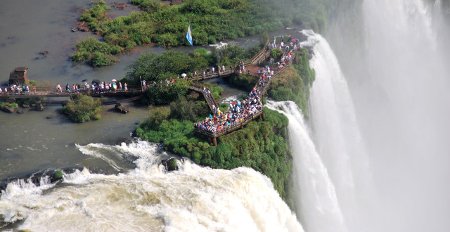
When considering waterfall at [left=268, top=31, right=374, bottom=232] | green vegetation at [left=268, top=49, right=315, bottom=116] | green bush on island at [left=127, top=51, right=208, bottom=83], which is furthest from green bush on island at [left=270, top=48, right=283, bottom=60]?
green bush on island at [left=127, top=51, right=208, bottom=83]

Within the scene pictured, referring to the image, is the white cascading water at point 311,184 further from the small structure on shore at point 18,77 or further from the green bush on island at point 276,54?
the small structure on shore at point 18,77

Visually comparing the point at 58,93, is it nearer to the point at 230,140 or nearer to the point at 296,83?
the point at 230,140

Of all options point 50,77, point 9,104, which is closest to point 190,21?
point 50,77

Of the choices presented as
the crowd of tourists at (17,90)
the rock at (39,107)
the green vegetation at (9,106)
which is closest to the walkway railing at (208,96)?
the rock at (39,107)

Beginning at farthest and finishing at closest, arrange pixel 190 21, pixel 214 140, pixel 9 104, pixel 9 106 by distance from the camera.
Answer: pixel 190 21
pixel 9 104
pixel 9 106
pixel 214 140

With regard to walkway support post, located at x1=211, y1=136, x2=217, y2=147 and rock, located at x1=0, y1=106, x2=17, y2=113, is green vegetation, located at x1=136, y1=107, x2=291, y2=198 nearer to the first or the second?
walkway support post, located at x1=211, y1=136, x2=217, y2=147
